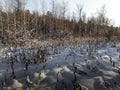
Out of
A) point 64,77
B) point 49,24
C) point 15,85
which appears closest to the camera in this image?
point 15,85

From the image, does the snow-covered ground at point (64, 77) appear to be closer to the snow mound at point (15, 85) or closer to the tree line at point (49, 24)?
the snow mound at point (15, 85)

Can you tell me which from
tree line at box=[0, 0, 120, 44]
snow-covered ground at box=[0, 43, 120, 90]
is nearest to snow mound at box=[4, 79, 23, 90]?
snow-covered ground at box=[0, 43, 120, 90]

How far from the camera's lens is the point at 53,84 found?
14.5ft

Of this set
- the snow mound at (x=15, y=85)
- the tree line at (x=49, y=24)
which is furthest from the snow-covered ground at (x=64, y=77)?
the tree line at (x=49, y=24)

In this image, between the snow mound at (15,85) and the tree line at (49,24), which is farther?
the tree line at (49,24)

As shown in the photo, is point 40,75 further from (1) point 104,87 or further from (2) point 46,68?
(1) point 104,87

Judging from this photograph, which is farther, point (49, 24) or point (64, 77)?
point (49, 24)

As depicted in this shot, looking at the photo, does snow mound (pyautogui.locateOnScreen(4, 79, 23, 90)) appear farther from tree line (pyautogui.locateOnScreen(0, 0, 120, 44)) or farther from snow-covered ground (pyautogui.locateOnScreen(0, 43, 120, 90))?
tree line (pyautogui.locateOnScreen(0, 0, 120, 44))

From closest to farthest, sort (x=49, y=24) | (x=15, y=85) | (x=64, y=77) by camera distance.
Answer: (x=15, y=85) → (x=64, y=77) → (x=49, y=24)

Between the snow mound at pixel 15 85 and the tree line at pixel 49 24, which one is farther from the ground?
the tree line at pixel 49 24

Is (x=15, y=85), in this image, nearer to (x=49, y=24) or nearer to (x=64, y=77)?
(x=64, y=77)

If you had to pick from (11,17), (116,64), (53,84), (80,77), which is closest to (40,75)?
(53,84)

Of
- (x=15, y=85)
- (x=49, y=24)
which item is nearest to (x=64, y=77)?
(x=15, y=85)

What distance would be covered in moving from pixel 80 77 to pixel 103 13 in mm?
45953
